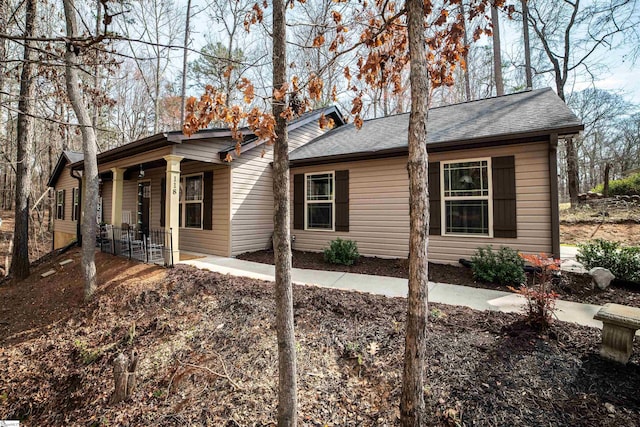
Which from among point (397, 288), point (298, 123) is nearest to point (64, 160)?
point (298, 123)

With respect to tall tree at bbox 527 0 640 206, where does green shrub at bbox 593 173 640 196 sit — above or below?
below

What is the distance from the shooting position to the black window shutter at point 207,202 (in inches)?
315

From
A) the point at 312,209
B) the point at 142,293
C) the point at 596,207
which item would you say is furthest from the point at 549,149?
the point at 596,207

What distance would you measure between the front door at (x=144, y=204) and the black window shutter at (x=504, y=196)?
35.0 ft

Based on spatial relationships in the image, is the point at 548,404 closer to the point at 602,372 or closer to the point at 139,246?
the point at 602,372

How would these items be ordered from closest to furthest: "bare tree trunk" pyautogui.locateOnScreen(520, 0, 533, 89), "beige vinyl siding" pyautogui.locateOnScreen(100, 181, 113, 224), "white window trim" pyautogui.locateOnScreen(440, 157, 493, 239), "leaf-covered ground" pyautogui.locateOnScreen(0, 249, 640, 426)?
1. "leaf-covered ground" pyautogui.locateOnScreen(0, 249, 640, 426)
2. "white window trim" pyautogui.locateOnScreen(440, 157, 493, 239)
3. "beige vinyl siding" pyautogui.locateOnScreen(100, 181, 113, 224)
4. "bare tree trunk" pyautogui.locateOnScreen(520, 0, 533, 89)

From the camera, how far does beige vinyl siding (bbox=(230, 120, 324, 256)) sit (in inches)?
302

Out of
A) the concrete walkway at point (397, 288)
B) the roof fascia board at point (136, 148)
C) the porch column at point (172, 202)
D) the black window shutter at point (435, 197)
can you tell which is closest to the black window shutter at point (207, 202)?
the concrete walkway at point (397, 288)

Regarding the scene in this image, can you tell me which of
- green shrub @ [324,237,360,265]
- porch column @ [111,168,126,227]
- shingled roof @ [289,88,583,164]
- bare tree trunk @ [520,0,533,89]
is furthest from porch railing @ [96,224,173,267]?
bare tree trunk @ [520,0,533,89]

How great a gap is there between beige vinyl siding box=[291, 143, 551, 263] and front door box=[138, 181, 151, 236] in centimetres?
581

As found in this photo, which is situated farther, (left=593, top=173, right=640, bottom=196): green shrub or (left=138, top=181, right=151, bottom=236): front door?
(left=593, top=173, right=640, bottom=196): green shrub

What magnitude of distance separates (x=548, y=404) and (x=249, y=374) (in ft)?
8.13

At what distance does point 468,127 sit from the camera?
21.3ft

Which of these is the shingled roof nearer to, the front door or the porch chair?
the porch chair
